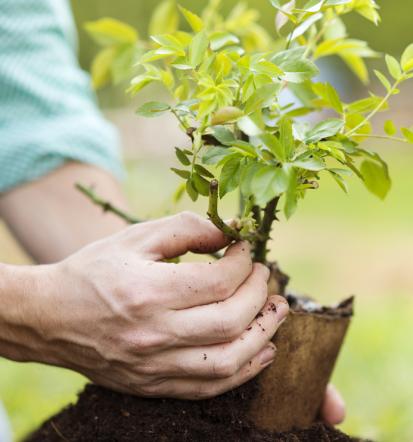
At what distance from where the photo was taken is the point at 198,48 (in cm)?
104

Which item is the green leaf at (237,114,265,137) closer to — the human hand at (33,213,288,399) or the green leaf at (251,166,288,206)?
the green leaf at (251,166,288,206)

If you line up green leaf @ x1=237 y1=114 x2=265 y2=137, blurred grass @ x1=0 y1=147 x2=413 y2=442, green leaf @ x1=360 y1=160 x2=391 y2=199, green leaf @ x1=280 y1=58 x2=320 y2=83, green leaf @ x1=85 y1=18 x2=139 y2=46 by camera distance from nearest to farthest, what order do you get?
green leaf @ x1=237 y1=114 x2=265 y2=137
green leaf @ x1=280 y1=58 x2=320 y2=83
green leaf @ x1=360 y1=160 x2=391 y2=199
green leaf @ x1=85 y1=18 x2=139 y2=46
blurred grass @ x1=0 y1=147 x2=413 y2=442

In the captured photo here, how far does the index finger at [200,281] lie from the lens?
112 centimetres

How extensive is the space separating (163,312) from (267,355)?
24 cm

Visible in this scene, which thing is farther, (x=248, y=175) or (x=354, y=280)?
(x=354, y=280)

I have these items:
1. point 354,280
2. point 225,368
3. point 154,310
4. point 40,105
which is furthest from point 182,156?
point 354,280

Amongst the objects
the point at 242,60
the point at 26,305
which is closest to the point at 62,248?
the point at 26,305

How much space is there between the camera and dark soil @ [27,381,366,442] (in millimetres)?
1222

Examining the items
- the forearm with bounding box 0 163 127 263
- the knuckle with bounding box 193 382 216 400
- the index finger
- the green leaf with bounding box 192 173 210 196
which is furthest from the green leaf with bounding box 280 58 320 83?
the forearm with bounding box 0 163 127 263

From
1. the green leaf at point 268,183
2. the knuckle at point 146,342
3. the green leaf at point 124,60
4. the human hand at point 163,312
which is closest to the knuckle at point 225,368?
A: the human hand at point 163,312

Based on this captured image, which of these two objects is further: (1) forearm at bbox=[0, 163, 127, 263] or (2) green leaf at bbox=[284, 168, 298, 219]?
(1) forearm at bbox=[0, 163, 127, 263]

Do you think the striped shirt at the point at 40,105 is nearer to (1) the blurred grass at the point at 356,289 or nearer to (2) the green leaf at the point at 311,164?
(1) the blurred grass at the point at 356,289

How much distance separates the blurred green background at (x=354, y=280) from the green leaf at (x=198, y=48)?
1.66 feet

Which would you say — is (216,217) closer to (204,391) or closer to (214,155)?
(214,155)
